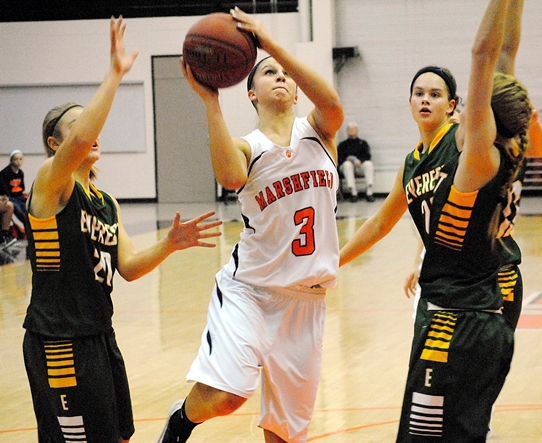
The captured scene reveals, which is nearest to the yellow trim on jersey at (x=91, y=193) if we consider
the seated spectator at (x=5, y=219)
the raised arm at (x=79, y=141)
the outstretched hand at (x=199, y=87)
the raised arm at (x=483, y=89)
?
the raised arm at (x=79, y=141)

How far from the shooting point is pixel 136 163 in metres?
19.5

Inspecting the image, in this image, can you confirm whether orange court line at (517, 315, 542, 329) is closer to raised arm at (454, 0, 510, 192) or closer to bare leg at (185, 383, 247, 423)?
bare leg at (185, 383, 247, 423)

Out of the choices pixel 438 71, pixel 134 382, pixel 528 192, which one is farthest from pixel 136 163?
pixel 438 71

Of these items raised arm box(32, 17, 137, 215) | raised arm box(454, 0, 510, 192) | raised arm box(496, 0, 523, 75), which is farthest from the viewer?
raised arm box(496, 0, 523, 75)

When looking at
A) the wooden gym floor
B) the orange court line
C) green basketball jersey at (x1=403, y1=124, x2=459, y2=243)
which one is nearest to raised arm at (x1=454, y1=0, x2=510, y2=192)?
green basketball jersey at (x1=403, y1=124, x2=459, y2=243)

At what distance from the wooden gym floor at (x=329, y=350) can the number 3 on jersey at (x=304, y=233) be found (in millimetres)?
1270

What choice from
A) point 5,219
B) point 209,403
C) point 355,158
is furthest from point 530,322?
point 355,158

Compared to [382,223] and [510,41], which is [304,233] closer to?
[382,223]

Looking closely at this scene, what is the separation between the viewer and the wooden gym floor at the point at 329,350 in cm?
455

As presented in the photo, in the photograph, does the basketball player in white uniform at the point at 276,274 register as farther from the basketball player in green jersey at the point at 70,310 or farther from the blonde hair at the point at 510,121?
the blonde hair at the point at 510,121

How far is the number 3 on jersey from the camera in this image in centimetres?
350

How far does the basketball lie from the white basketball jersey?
32cm

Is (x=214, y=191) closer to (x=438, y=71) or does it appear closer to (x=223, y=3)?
(x=223, y=3)

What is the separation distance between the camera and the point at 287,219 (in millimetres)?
3508
